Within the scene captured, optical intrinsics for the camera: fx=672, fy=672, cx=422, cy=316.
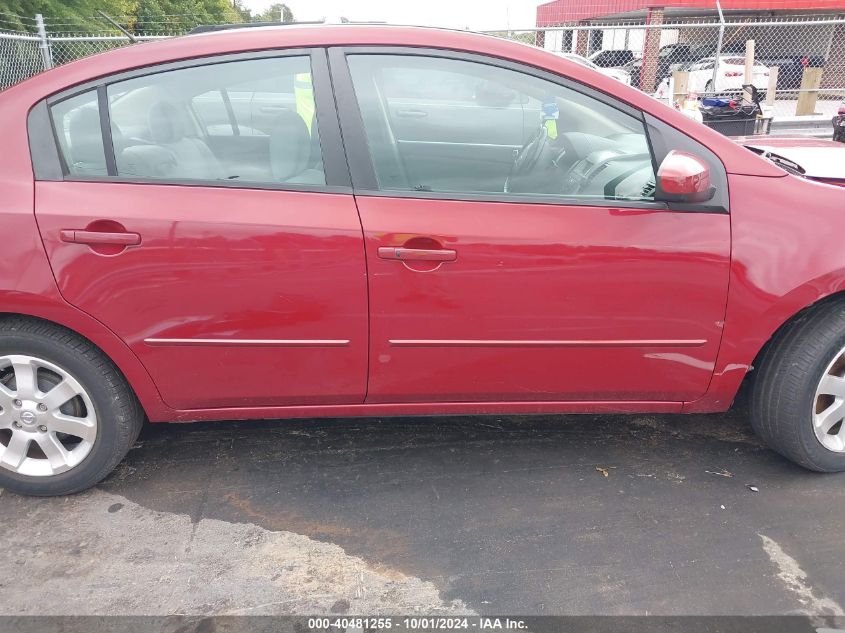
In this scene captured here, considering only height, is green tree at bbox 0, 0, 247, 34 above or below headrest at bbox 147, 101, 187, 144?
above

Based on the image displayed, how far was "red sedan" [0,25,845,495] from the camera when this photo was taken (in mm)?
2301

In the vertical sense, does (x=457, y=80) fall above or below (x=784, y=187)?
above

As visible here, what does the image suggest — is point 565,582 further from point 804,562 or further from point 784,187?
point 784,187

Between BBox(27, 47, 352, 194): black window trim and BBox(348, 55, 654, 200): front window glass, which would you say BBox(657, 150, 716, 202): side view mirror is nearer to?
BBox(348, 55, 654, 200): front window glass

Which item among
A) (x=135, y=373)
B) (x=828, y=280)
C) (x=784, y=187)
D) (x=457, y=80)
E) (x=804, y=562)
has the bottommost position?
(x=804, y=562)

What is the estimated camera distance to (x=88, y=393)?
8.14 feet

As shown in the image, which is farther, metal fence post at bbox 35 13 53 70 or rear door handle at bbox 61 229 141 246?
metal fence post at bbox 35 13 53 70

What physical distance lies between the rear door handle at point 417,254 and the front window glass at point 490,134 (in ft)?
0.77

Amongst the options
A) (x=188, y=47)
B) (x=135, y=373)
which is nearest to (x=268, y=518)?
(x=135, y=373)

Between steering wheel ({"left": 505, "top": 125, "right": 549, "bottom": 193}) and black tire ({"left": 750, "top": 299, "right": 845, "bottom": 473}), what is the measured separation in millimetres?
1141

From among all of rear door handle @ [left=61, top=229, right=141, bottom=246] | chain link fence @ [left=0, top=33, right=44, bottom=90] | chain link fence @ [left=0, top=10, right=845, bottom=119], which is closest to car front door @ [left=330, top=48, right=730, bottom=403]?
rear door handle @ [left=61, top=229, right=141, bottom=246]

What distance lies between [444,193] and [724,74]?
15.6 metres

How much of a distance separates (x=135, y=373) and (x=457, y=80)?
5.26ft

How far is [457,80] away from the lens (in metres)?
2.48
